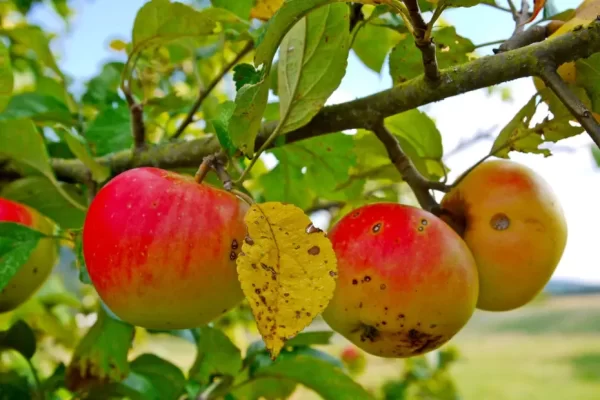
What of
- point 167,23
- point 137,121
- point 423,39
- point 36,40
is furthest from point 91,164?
point 423,39

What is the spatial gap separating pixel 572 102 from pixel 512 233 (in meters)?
0.17

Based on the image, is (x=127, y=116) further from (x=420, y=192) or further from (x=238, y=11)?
(x=420, y=192)

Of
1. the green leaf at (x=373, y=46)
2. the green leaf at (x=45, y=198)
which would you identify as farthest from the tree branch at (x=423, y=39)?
the green leaf at (x=45, y=198)

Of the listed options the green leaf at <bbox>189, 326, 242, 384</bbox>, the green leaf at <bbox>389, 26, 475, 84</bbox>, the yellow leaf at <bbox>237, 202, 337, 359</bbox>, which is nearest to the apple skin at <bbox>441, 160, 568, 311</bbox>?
the green leaf at <bbox>389, 26, 475, 84</bbox>

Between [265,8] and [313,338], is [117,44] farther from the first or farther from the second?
[313,338]

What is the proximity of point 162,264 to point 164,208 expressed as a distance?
0.04 meters

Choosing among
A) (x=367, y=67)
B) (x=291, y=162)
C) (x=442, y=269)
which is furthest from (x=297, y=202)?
(x=442, y=269)

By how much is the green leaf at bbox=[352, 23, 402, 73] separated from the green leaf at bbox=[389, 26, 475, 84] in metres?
0.20

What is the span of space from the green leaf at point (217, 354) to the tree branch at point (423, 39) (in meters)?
0.45

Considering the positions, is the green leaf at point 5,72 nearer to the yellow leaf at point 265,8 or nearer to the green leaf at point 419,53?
the yellow leaf at point 265,8

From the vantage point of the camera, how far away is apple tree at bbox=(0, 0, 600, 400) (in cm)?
45

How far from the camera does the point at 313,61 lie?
49 cm

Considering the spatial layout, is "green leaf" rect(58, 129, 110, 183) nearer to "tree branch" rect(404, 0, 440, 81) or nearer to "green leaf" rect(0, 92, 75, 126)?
"green leaf" rect(0, 92, 75, 126)

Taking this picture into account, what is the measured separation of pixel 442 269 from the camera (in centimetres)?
51
